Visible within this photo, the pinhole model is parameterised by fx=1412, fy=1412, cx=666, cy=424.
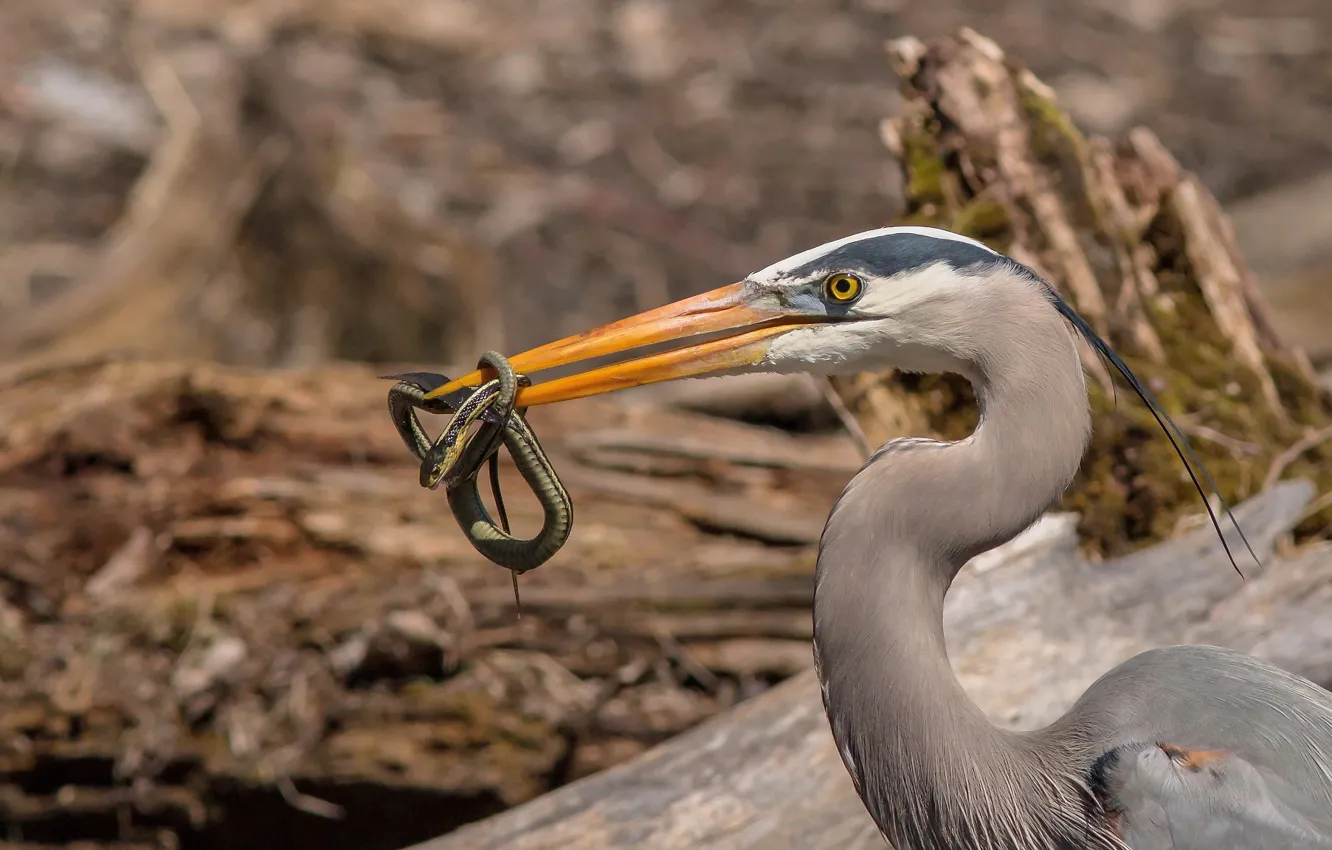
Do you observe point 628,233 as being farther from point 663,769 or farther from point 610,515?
point 663,769

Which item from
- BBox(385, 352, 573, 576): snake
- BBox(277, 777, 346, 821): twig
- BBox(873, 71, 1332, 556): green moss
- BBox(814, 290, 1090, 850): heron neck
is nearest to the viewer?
BBox(814, 290, 1090, 850): heron neck

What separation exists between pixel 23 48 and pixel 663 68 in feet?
11.9

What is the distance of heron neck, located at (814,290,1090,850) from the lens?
1910 millimetres

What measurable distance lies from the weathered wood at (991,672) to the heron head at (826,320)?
2.79ft

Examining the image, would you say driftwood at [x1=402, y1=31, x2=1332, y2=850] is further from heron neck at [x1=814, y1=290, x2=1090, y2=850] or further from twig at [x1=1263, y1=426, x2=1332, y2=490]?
heron neck at [x1=814, y1=290, x2=1090, y2=850]

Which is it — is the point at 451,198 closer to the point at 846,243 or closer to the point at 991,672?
the point at 991,672

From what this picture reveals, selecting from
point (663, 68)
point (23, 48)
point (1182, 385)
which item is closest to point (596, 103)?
point (663, 68)

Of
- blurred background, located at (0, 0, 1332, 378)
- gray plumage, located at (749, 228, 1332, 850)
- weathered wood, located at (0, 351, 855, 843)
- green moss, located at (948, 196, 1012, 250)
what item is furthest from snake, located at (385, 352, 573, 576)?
blurred background, located at (0, 0, 1332, 378)

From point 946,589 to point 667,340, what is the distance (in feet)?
1.74

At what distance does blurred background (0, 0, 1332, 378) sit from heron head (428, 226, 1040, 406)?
3.41 metres

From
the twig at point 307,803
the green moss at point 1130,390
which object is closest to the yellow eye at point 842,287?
the green moss at point 1130,390

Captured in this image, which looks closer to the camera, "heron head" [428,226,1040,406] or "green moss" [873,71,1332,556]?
"heron head" [428,226,1040,406]

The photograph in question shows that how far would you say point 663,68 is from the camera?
8.46m

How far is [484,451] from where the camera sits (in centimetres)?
209
